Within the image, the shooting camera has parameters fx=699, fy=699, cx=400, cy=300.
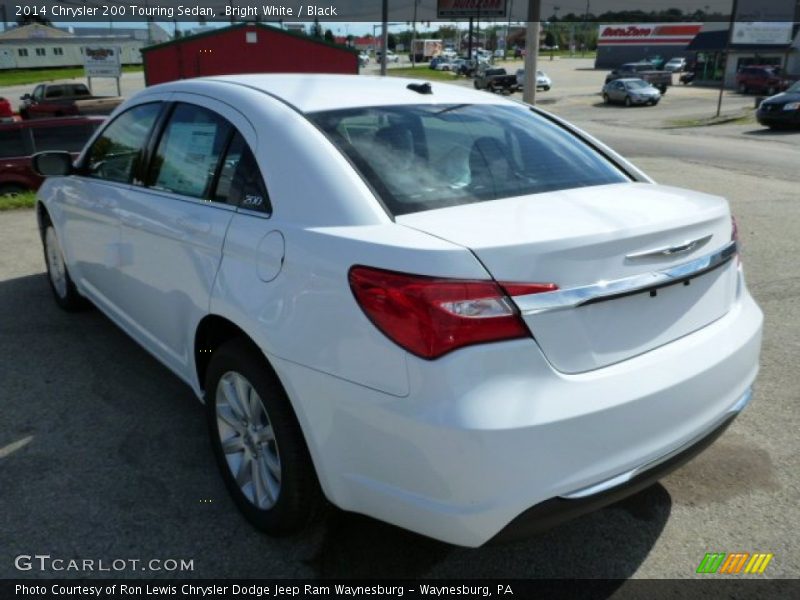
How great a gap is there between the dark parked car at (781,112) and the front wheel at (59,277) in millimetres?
23489

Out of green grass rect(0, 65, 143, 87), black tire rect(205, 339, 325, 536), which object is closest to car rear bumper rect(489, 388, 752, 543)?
black tire rect(205, 339, 325, 536)

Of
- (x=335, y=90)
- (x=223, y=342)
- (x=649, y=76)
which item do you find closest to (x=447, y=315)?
(x=223, y=342)

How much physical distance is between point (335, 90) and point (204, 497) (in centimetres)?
186

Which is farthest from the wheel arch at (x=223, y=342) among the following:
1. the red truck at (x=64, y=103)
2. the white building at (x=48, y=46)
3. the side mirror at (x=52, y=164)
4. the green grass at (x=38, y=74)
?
the white building at (x=48, y=46)

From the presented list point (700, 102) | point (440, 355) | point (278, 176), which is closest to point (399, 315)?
point (440, 355)

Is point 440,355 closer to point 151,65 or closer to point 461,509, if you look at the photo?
point 461,509

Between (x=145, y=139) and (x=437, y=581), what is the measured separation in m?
2.64

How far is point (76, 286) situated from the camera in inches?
189

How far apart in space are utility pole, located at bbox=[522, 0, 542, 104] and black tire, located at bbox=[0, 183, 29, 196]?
A: 28.5 ft

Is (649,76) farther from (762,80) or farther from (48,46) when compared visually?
(48,46)

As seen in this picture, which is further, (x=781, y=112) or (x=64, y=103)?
(x=781, y=112)

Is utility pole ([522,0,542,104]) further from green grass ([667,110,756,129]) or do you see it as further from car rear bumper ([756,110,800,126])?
green grass ([667,110,756,129])

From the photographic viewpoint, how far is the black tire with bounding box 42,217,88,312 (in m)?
5.10

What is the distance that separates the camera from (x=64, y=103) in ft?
66.8
